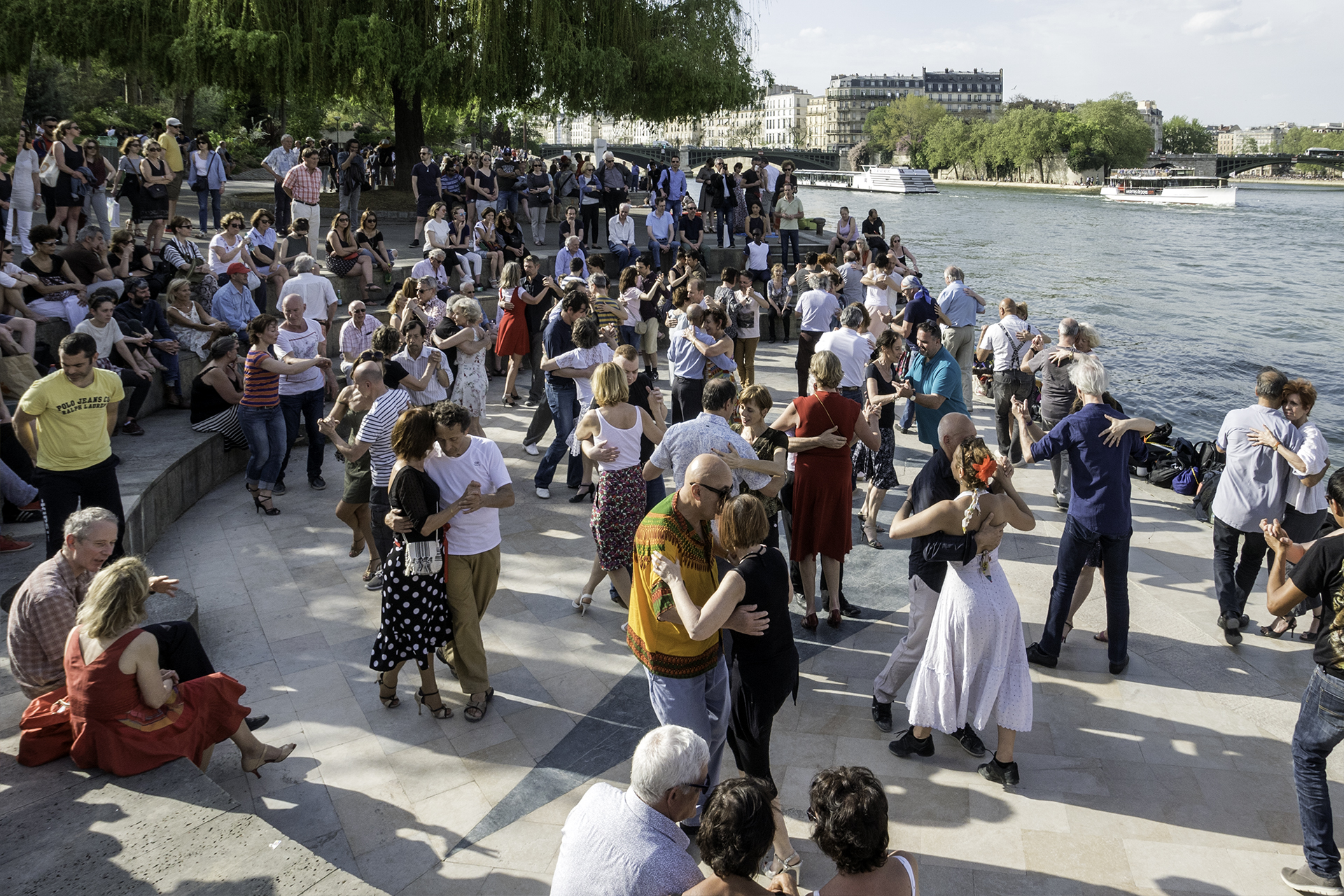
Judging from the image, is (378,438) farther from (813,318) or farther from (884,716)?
(813,318)

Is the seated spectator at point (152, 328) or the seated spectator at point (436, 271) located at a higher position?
the seated spectator at point (436, 271)

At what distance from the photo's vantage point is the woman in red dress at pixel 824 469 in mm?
5672

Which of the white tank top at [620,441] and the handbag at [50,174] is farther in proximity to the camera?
the handbag at [50,174]

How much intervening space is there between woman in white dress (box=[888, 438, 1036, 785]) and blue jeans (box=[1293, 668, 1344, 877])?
102 centimetres

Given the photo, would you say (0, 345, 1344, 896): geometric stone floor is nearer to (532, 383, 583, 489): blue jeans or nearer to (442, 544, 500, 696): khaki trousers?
(442, 544, 500, 696): khaki trousers

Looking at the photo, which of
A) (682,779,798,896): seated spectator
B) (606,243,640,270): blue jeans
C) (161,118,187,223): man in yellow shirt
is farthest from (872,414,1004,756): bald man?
(161,118,187,223): man in yellow shirt

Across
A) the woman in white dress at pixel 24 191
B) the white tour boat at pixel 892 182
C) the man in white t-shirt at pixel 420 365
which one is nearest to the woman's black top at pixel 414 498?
the man in white t-shirt at pixel 420 365

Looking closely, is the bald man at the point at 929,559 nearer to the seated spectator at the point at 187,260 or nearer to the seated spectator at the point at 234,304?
the seated spectator at the point at 234,304

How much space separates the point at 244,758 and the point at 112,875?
3.52 ft

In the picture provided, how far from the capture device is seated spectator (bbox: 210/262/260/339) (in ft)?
31.8

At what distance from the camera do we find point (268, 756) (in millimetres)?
4348

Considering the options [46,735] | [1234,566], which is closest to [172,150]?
[46,735]

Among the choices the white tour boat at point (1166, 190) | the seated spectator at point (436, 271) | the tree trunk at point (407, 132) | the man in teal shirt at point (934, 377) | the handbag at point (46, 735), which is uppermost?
the white tour boat at point (1166, 190)

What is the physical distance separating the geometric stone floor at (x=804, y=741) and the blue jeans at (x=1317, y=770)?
0.68 feet
